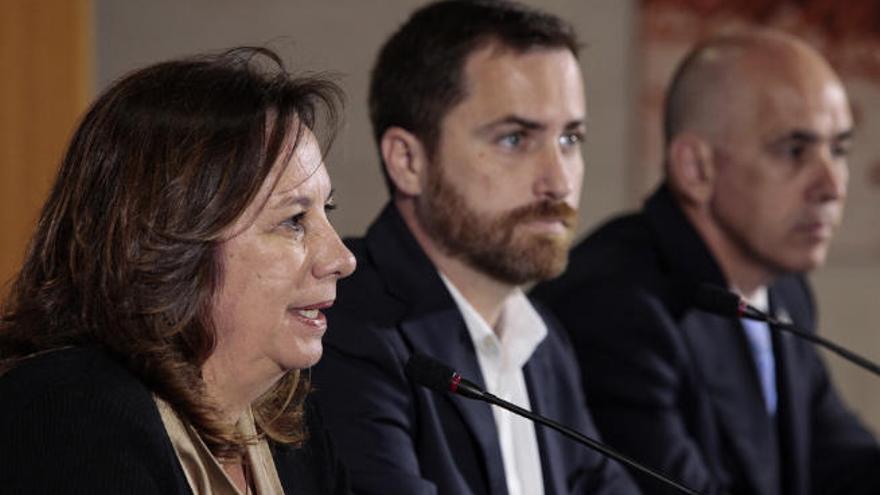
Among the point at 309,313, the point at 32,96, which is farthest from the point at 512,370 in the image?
the point at 32,96

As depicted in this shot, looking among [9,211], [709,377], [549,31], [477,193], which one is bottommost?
[709,377]

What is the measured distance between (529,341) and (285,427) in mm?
649

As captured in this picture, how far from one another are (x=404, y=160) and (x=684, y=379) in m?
0.74

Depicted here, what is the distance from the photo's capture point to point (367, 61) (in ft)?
13.3

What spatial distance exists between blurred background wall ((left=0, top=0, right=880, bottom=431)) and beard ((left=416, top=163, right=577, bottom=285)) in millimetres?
598

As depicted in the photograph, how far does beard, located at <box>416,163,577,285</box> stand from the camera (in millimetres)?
2309

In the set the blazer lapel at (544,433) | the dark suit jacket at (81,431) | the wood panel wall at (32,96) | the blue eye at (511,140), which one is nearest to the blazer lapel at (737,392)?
the blazer lapel at (544,433)

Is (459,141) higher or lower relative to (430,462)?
higher

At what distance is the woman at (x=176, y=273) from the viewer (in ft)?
4.90

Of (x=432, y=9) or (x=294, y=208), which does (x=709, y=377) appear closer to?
(x=432, y=9)

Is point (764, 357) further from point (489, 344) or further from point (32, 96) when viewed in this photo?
point (32, 96)

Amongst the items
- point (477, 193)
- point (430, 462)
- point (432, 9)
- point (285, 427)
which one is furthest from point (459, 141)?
point (285, 427)

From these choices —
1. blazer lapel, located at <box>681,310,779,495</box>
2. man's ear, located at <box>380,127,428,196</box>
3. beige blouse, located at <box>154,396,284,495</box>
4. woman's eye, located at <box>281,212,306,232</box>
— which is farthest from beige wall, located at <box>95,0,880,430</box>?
beige blouse, located at <box>154,396,284,495</box>

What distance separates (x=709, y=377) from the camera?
9.34 ft
